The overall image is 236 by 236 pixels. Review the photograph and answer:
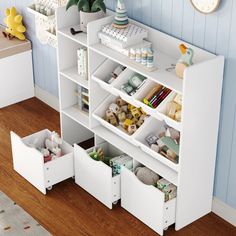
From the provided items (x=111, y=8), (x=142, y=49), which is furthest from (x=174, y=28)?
(x=111, y=8)

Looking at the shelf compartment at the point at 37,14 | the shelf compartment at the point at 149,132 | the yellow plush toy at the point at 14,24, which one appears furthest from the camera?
the yellow plush toy at the point at 14,24

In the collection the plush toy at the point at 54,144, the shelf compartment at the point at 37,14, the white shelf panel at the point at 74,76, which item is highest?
the shelf compartment at the point at 37,14

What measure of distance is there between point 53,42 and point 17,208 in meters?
1.22

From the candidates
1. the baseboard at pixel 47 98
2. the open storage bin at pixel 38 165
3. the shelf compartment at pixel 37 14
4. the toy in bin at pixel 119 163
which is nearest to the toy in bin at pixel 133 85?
the toy in bin at pixel 119 163

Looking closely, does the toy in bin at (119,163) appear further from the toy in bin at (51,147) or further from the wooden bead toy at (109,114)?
the toy in bin at (51,147)

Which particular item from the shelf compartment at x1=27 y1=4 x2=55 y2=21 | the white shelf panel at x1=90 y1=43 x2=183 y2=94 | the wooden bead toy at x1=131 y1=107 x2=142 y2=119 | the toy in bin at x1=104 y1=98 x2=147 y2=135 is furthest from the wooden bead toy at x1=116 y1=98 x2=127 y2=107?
the shelf compartment at x1=27 y1=4 x2=55 y2=21

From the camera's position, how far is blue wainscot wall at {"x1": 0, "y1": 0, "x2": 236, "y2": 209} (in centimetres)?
288

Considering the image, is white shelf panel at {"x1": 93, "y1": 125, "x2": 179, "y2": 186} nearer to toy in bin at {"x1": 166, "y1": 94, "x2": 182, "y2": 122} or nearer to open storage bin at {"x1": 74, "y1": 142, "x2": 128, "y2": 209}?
open storage bin at {"x1": 74, "y1": 142, "x2": 128, "y2": 209}

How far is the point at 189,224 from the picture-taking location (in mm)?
3256

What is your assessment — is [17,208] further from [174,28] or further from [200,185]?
[174,28]

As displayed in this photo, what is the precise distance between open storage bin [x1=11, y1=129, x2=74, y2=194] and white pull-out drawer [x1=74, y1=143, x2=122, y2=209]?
0.07 metres

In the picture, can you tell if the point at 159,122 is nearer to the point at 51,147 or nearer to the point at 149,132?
the point at 149,132

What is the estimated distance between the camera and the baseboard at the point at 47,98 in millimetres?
A: 4312

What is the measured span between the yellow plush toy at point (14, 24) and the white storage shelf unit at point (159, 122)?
0.80m
